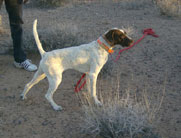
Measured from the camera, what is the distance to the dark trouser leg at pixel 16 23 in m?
4.79

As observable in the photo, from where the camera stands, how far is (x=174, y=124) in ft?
11.5

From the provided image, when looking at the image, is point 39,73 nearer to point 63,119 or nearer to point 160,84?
point 63,119

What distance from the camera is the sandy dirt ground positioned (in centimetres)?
352

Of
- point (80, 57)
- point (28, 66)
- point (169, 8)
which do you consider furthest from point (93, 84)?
point (169, 8)

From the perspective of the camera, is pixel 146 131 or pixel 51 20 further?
pixel 51 20

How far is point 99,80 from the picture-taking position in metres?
4.93

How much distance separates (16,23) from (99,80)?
1.82m

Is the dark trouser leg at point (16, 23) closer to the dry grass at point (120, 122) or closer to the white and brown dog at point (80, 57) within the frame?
the white and brown dog at point (80, 57)

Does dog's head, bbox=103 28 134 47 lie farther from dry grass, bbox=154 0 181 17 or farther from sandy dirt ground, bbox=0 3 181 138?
dry grass, bbox=154 0 181 17

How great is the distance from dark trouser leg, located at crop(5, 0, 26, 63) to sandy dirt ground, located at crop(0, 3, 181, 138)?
33 cm

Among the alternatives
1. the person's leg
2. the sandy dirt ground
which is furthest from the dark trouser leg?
the sandy dirt ground

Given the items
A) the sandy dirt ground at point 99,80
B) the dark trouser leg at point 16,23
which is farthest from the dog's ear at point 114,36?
the dark trouser leg at point 16,23

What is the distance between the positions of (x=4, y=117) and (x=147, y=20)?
19.6 ft

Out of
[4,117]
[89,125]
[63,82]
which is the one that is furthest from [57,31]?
[89,125]
